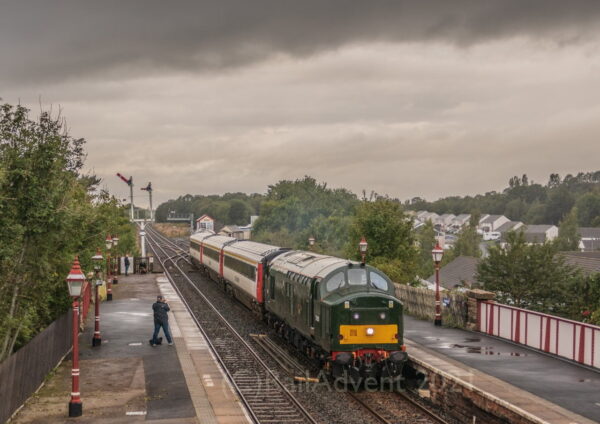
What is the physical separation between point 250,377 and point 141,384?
3387mm

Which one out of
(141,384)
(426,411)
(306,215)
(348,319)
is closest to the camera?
(426,411)

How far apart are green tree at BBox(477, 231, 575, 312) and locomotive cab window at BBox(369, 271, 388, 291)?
18.9 meters

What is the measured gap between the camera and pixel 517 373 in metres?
19.0

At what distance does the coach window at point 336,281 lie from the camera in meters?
20.1

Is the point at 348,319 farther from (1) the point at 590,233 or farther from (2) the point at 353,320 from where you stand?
(1) the point at 590,233

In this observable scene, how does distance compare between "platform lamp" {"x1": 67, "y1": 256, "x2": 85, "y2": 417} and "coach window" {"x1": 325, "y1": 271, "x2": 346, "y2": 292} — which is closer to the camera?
"platform lamp" {"x1": 67, "y1": 256, "x2": 85, "y2": 417}

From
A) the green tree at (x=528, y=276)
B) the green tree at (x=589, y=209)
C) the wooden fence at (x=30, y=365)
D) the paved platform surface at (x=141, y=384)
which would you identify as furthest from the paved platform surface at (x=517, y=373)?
the green tree at (x=589, y=209)

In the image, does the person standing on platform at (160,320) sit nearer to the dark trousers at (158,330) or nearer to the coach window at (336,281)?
the dark trousers at (158,330)

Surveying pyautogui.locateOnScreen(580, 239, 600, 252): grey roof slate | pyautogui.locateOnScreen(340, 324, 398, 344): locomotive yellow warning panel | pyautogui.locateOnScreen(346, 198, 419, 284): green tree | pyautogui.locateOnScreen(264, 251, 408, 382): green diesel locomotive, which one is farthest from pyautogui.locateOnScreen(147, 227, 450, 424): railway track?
pyautogui.locateOnScreen(580, 239, 600, 252): grey roof slate

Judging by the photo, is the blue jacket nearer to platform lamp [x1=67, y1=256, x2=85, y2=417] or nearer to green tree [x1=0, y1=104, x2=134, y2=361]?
green tree [x1=0, y1=104, x2=134, y2=361]

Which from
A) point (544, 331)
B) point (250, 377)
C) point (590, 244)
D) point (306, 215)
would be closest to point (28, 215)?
point (250, 377)

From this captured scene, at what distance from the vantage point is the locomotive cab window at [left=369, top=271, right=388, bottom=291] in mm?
20250

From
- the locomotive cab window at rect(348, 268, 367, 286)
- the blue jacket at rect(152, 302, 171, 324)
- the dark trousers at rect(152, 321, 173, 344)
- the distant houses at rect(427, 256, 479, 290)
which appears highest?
the locomotive cab window at rect(348, 268, 367, 286)

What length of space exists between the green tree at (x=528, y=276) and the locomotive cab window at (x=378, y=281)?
1892 cm
